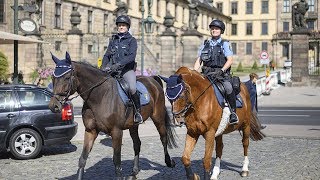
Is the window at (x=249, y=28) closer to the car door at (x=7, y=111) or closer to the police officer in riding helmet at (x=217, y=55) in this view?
the car door at (x=7, y=111)

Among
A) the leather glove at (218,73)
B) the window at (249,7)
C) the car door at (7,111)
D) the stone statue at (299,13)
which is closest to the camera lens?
the leather glove at (218,73)

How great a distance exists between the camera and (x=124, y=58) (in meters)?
7.71

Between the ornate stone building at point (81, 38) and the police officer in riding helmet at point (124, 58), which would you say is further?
the ornate stone building at point (81, 38)

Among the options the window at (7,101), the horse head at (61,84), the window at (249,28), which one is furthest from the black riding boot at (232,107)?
the window at (249,28)

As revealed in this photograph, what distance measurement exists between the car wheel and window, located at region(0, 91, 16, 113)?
1.89ft

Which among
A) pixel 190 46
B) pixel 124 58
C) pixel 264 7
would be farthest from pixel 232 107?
pixel 264 7

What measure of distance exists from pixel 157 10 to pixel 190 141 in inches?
2327

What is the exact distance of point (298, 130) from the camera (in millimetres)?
15102

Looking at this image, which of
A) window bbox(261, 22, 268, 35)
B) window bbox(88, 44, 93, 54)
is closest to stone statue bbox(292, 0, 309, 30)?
window bbox(88, 44, 93, 54)

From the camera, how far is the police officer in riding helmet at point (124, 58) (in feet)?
25.2

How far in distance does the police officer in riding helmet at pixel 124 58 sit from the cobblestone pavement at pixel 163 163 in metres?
1.65

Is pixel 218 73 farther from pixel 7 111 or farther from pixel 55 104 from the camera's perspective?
pixel 7 111

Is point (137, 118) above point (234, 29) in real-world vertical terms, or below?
below

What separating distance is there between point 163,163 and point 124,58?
2928 millimetres
